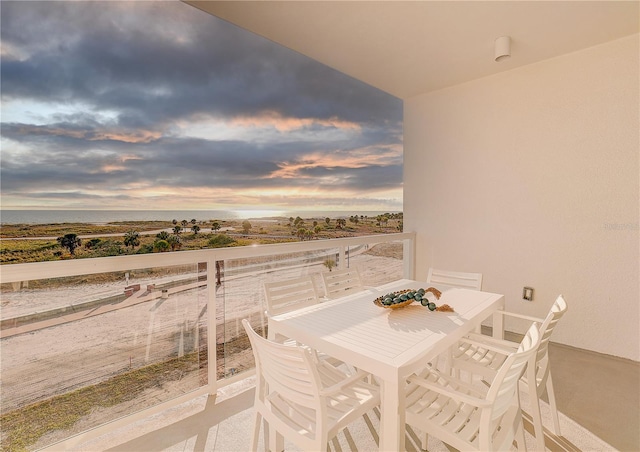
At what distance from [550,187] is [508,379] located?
9.45ft

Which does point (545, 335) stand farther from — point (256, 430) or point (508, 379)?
point (256, 430)

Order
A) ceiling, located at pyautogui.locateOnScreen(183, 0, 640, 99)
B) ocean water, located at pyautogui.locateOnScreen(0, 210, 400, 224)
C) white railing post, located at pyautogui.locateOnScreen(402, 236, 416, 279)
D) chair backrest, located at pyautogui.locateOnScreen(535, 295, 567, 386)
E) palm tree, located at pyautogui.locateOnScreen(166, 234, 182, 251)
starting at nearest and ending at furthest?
chair backrest, located at pyautogui.locateOnScreen(535, 295, 567, 386) → ceiling, located at pyautogui.locateOnScreen(183, 0, 640, 99) → ocean water, located at pyautogui.locateOnScreen(0, 210, 400, 224) → white railing post, located at pyautogui.locateOnScreen(402, 236, 416, 279) → palm tree, located at pyautogui.locateOnScreen(166, 234, 182, 251)

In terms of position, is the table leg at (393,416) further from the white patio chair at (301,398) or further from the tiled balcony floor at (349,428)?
the tiled balcony floor at (349,428)

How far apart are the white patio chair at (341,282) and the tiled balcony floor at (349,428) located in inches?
34.1

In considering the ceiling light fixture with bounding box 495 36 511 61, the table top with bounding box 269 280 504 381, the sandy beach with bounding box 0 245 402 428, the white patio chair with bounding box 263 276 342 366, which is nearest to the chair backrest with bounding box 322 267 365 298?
the white patio chair with bounding box 263 276 342 366

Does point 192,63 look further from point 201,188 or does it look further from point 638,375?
point 638,375

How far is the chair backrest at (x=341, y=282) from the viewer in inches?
93.0

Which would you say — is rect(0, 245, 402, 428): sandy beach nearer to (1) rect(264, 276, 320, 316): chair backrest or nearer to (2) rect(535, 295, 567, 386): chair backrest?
(1) rect(264, 276, 320, 316): chair backrest

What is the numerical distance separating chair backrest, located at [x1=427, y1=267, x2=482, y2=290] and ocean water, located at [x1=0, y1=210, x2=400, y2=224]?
12.7ft

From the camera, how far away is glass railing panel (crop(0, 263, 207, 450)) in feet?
4.86

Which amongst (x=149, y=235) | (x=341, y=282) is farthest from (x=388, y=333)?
(x=149, y=235)

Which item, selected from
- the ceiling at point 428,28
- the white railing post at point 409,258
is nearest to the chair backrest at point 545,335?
the ceiling at point 428,28

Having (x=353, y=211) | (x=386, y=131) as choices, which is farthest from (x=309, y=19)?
(x=353, y=211)

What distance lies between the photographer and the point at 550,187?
3.12m
